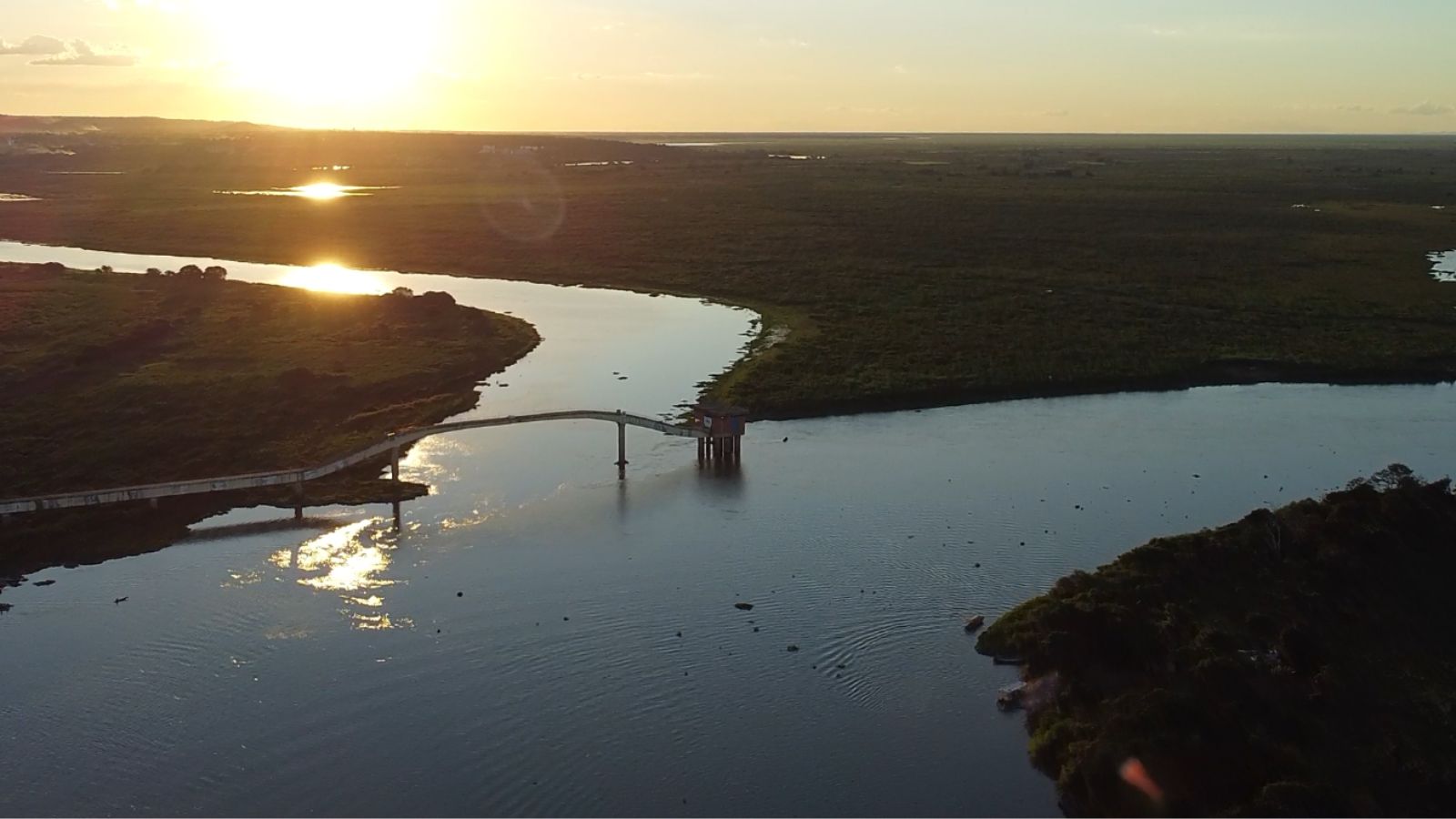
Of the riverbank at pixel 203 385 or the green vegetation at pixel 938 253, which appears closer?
the riverbank at pixel 203 385

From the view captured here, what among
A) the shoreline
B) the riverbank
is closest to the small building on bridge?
the shoreline

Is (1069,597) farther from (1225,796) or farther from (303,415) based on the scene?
(303,415)

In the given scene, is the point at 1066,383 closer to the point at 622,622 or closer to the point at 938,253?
the point at 622,622

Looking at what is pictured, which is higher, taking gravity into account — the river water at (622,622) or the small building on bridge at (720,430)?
the small building on bridge at (720,430)

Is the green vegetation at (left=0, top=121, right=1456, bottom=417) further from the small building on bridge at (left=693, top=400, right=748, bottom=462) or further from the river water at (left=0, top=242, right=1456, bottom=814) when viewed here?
the river water at (left=0, top=242, right=1456, bottom=814)

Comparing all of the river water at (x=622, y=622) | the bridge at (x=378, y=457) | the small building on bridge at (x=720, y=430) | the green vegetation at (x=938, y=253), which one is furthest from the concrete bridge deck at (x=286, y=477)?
the green vegetation at (x=938, y=253)

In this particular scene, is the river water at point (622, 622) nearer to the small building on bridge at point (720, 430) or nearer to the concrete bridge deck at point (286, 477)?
the small building on bridge at point (720, 430)

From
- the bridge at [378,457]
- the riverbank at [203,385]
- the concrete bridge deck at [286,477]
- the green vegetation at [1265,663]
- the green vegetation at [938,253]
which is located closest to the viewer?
the green vegetation at [1265,663]
